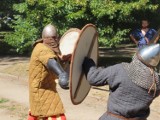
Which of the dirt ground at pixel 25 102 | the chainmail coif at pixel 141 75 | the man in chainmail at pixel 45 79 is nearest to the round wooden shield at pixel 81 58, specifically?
the chainmail coif at pixel 141 75

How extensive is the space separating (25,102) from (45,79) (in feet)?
15.1

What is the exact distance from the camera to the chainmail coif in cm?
333

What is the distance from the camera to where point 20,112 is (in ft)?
27.3

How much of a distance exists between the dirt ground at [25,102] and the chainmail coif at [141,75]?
4.65m

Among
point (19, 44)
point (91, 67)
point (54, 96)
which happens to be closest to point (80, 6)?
point (19, 44)

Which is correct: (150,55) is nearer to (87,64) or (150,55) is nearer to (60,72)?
(87,64)

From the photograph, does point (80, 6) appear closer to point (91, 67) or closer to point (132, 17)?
point (132, 17)

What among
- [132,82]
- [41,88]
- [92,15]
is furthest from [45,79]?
[92,15]

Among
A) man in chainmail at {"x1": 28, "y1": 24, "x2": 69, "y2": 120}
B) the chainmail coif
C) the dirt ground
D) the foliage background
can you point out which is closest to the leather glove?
man in chainmail at {"x1": 28, "y1": 24, "x2": 69, "y2": 120}

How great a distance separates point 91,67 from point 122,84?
1.02 feet

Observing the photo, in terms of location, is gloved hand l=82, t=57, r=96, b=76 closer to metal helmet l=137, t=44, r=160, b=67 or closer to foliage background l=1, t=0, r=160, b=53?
metal helmet l=137, t=44, r=160, b=67

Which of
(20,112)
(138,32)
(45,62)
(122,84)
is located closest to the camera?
(122,84)

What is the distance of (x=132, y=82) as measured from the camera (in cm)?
337

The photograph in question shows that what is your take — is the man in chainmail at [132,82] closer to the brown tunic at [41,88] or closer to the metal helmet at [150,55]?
the metal helmet at [150,55]
